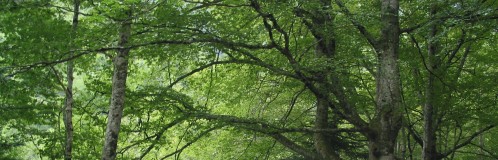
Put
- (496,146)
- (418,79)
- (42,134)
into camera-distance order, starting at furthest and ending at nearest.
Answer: (496,146) < (418,79) < (42,134)

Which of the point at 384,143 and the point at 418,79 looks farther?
the point at 418,79

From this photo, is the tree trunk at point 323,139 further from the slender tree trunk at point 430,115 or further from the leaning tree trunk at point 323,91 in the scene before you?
the slender tree trunk at point 430,115

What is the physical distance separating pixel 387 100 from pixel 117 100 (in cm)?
475

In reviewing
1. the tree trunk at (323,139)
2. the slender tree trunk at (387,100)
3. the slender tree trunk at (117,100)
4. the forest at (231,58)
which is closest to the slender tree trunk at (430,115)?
the forest at (231,58)

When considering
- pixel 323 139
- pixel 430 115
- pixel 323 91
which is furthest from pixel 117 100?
pixel 430 115

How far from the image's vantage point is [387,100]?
7859 mm

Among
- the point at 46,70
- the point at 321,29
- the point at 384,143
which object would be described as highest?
the point at 321,29

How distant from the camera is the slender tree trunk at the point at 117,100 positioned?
298 inches

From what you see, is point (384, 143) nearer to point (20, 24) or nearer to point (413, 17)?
point (413, 17)

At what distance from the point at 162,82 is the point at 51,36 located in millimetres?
3219

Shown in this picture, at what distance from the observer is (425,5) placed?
772 centimetres

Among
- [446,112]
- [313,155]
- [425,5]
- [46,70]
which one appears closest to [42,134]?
[46,70]

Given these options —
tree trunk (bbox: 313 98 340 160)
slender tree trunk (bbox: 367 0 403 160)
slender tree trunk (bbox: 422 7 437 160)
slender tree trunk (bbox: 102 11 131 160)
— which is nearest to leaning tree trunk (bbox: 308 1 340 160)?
tree trunk (bbox: 313 98 340 160)

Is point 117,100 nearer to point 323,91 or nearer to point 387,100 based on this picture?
point 323,91
